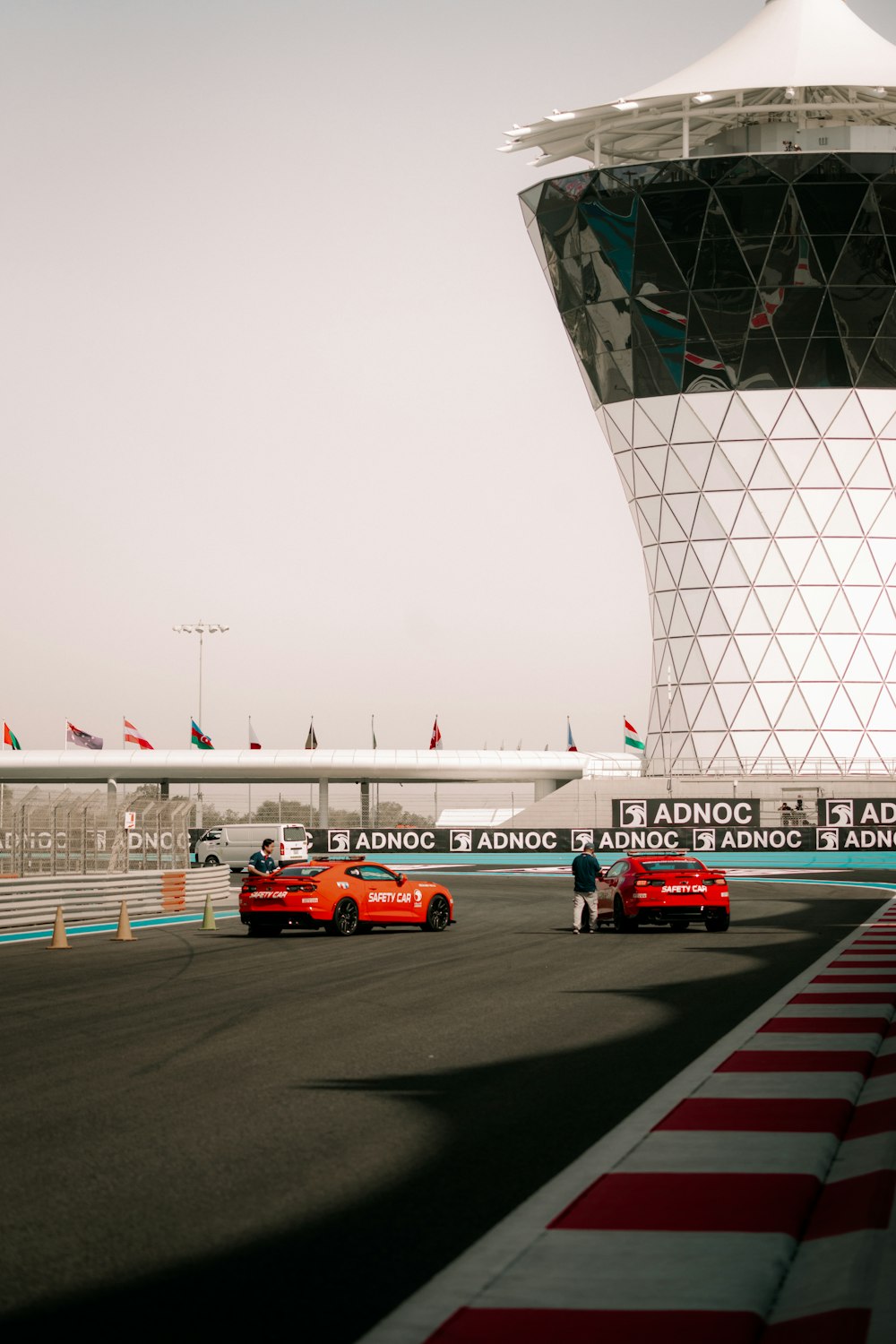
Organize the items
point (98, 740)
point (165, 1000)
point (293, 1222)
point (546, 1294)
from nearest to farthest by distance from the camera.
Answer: point (546, 1294), point (293, 1222), point (165, 1000), point (98, 740)

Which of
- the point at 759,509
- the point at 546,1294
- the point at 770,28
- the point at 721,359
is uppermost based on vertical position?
the point at 770,28

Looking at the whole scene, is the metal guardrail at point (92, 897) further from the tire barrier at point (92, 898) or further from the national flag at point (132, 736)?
the national flag at point (132, 736)

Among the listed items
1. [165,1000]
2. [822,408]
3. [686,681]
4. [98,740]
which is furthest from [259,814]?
[165,1000]

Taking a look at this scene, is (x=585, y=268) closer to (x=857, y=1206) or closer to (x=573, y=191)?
(x=573, y=191)

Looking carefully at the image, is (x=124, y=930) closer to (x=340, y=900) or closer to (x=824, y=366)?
(x=340, y=900)

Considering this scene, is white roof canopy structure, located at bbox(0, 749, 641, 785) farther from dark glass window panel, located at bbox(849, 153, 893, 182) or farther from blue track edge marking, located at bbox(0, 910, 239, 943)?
blue track edge marking, located at bbox(0, 910, 239, 943)

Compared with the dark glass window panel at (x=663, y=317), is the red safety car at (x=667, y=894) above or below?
below

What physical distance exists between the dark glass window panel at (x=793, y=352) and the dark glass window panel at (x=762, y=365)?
6.9 inches

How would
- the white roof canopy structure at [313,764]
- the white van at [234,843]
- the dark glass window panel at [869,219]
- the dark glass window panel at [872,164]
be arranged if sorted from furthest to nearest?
the white roof canopy structure at [313,764] < the dark glass window panel at [869,219] < the dark glass window panel at [872,164] < the white van at [234,843]

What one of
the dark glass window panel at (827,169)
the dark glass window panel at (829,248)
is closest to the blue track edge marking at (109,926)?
the dark glass window panel at (827,169)

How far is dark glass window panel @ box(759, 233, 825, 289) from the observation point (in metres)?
69.6

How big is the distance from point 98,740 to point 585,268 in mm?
35442

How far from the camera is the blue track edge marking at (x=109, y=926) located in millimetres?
25297

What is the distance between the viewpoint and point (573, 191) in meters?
71.4
